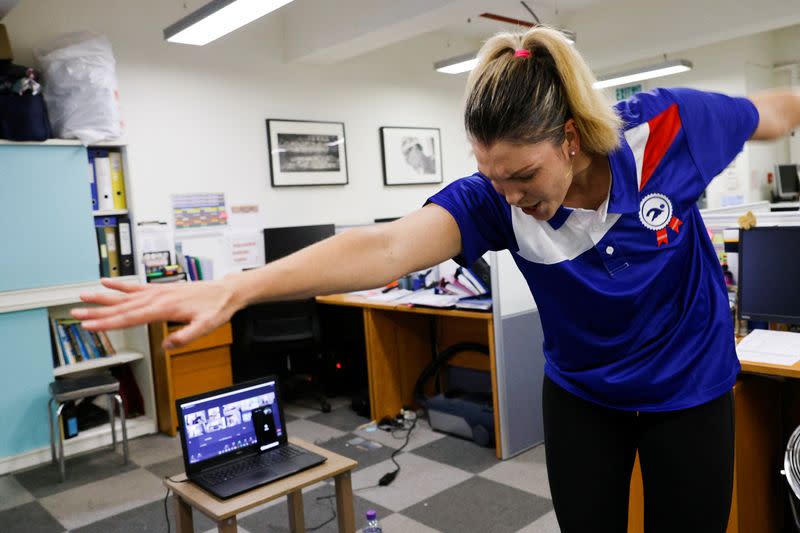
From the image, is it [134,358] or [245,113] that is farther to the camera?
[245,113]

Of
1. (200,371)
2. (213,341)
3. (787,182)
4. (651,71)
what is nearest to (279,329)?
(213,341)

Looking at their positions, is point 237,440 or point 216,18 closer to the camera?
point 237,440

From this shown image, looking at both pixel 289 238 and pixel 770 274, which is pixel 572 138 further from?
pixel 289 238

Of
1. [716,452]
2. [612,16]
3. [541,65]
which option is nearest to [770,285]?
[716,452]

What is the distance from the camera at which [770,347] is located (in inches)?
79.6

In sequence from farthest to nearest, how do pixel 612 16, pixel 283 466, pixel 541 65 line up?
pixel 612 16 < pixel 283 466 < pixel 541 65

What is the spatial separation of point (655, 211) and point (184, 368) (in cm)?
348

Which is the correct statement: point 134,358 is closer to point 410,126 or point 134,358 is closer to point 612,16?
point 410,126

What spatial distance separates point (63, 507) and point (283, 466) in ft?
5.27

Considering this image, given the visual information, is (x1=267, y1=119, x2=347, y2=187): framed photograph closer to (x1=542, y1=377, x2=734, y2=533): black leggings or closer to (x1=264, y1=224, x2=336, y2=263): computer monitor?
(x1=264, y1=224, x2=336, y2=263): computer monitor

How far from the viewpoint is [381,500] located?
9.27ft

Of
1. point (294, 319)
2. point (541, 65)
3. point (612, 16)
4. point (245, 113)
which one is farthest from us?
point (612, 16)

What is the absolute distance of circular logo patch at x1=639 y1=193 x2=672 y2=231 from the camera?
1.07 m

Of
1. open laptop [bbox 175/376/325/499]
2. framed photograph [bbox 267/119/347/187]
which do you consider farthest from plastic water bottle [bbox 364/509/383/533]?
framed photograph [bbox 267/119/347/187]
